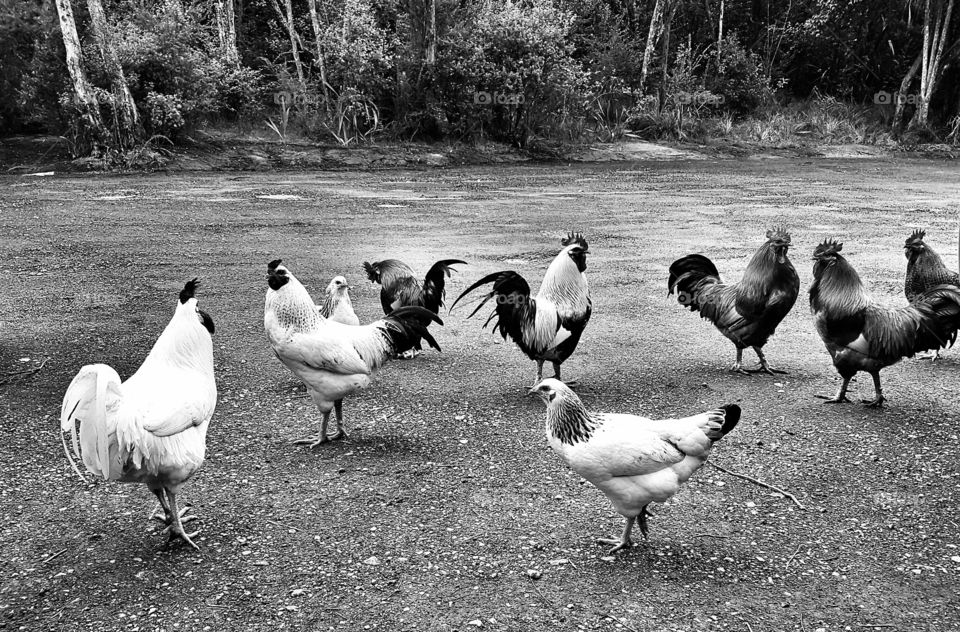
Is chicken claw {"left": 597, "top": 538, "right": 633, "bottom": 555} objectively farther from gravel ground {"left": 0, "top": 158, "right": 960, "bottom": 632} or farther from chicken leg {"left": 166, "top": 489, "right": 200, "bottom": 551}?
chicken leg {"left": 166, "top": 489, "right": 200, "bottom": 551}

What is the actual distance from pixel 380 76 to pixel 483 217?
10768 millimetres

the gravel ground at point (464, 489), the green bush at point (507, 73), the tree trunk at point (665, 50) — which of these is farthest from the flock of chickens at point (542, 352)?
the tree trunk at point (665, 50)

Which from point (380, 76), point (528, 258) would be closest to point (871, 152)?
point (380, 76)

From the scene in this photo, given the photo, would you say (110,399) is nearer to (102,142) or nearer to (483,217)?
(483,217)

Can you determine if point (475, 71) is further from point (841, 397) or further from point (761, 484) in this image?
point (761, 484)

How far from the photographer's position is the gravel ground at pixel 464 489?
3.87 meters

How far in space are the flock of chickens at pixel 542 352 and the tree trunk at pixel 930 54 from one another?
78.7 ft

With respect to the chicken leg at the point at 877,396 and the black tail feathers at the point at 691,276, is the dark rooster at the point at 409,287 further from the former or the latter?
the chicken leg at the point at 877,396

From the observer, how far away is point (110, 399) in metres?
3.76

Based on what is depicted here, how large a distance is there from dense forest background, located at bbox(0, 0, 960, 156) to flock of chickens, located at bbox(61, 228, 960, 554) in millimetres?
15806

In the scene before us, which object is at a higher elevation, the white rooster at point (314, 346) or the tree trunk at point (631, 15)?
the tree trunk at point (631, 15)

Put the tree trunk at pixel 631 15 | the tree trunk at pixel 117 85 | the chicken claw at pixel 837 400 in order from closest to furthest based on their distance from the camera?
the chicken claw at pixel 837 400 < the tree trunk at pixel 117 85 < the tree trunk at pixel 631 15

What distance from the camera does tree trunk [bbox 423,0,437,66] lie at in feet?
74.4

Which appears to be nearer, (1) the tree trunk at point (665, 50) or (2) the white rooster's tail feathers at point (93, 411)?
(2) the white rooster's tail feathers at point (93, 411)
